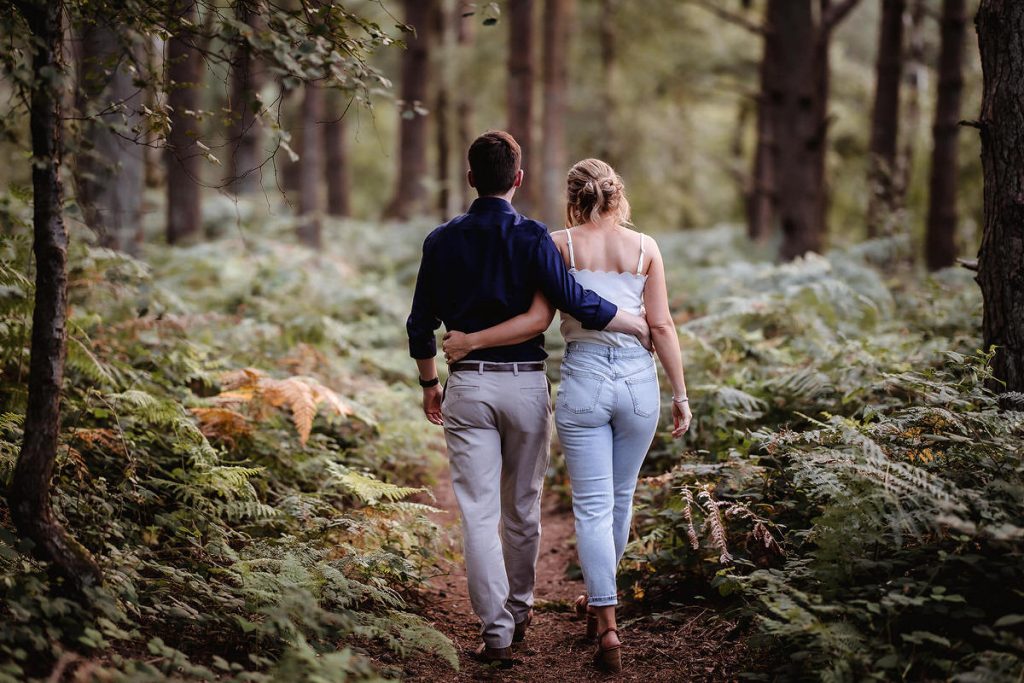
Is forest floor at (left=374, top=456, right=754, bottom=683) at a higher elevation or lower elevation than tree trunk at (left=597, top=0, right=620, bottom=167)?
lower

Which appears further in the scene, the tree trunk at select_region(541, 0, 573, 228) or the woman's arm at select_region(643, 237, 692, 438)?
the tree trunk at select_region(541, 0, 573, 228)

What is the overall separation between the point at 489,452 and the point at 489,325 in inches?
24.9

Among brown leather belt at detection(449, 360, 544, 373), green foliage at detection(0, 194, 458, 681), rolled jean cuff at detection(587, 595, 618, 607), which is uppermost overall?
brown leather belt at detection(449, 360, 544, 373)

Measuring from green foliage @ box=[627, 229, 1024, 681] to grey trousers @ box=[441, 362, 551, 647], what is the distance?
3.04 ft

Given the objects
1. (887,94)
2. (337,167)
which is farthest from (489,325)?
(337,167)

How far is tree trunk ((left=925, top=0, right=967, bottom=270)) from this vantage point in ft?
36.9

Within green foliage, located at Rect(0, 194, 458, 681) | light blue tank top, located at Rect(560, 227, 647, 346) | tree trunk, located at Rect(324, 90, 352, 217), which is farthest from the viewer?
tree trunk, located at Rect(324, 90, 352, 217)

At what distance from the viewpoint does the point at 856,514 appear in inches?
151

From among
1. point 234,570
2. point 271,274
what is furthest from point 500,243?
point 271,274

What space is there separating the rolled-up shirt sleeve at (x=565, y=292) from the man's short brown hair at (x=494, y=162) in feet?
1.12

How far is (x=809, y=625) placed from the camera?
3.39 meters

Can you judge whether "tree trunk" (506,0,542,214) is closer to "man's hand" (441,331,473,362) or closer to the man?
the man

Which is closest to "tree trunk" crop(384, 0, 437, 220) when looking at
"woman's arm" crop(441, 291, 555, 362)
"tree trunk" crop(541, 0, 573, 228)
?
"tree trunk" crop(541, 0, 573, 228)

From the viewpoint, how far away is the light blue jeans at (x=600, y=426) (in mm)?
4234
